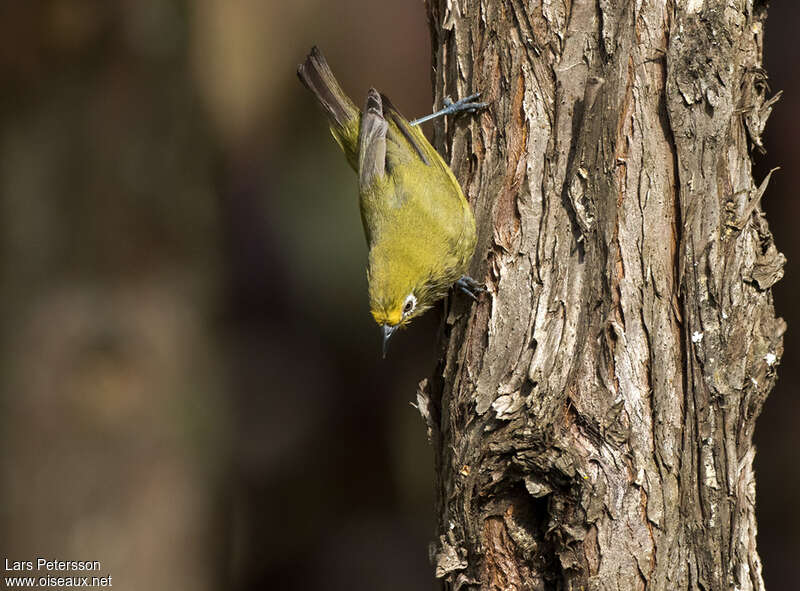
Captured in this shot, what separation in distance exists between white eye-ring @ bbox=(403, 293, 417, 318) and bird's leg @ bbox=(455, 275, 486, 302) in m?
0.35

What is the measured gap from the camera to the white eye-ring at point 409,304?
3527 millimetres

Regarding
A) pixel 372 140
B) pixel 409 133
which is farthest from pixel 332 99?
pixel 409 133

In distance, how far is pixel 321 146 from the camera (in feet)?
18.4

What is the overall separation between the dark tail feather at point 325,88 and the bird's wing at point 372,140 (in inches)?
15.0

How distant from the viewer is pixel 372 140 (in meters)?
4.08

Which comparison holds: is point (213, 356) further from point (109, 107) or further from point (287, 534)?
point (109, 107)

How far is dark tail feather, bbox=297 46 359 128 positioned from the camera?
430cm

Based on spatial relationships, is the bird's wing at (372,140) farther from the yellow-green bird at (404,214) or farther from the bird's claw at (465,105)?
the bird's claw at (465,105)

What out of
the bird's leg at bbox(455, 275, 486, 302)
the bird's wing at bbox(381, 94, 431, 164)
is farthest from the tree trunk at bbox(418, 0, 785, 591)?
the bird's wing at bbox(381, 94, 431, 164)

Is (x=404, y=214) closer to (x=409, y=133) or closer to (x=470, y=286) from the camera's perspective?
(x=409, y=133)

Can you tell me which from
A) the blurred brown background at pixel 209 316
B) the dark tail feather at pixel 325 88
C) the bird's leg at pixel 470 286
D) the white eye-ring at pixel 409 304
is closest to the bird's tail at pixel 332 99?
the dark tail feather at pixel 325 88

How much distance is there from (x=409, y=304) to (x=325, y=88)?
61.5 inches

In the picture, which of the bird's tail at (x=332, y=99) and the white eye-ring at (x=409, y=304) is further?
the bird's tail at (x=332, y=99)

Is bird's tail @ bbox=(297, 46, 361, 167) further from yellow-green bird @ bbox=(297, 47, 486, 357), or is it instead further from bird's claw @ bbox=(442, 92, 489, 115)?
bird's claw @ bbox=(442, 92, 489, 115)
